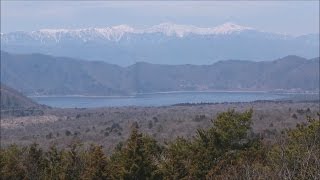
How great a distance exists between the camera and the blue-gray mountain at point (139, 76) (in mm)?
151375

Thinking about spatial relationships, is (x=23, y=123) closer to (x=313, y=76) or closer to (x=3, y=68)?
(x=313, y=76)

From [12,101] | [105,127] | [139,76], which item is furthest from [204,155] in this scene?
[139,76]

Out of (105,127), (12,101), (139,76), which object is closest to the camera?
(105,127)

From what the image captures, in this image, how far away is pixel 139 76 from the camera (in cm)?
17375

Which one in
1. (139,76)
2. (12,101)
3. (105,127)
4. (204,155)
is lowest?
(105,127)

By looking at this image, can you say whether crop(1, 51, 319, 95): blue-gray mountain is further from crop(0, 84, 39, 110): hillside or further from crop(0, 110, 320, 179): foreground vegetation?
crop(0, 110, 320, 179): foreground vegetation

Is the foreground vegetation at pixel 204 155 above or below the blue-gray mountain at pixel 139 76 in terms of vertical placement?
below

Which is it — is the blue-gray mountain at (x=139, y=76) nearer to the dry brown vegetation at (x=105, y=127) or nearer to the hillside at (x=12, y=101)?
the hillside at (x=12, y=101)

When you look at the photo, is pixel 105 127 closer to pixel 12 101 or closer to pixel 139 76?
pixel 12 101

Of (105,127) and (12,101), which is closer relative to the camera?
(105,127)

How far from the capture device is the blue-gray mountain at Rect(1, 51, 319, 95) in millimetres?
151375

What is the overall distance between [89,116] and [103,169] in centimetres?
5544

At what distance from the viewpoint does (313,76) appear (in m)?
143

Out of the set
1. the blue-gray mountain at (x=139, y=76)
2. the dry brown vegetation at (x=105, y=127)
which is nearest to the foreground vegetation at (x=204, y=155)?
the dry brown vegetation at (x=105, y=127)
